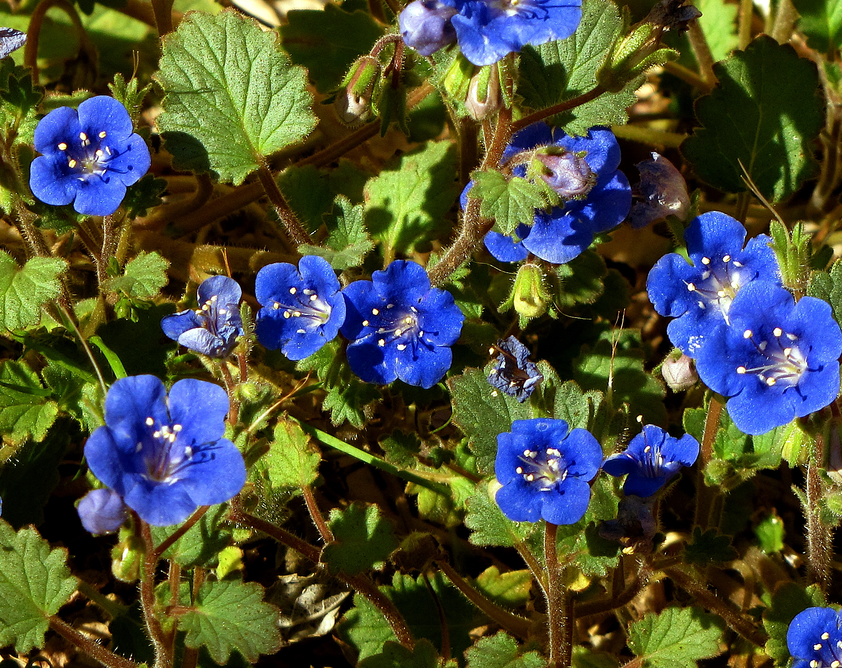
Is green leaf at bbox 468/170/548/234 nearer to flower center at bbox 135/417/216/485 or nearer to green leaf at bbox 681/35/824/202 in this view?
flower center at bbox 135/417/216/485

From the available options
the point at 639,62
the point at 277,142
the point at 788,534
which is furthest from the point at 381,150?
the point at 788,534

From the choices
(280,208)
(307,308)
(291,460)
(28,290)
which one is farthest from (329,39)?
(291,460)

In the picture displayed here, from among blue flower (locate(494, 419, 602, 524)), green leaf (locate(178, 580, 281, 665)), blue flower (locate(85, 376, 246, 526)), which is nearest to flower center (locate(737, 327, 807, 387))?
blue flower (locate(494, 419, 602, 524))

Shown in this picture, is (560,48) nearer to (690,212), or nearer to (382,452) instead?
(690,212)

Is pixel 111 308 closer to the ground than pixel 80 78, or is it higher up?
closer to the ground

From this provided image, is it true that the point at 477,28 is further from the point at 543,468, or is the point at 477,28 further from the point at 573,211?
the point at 543,468
